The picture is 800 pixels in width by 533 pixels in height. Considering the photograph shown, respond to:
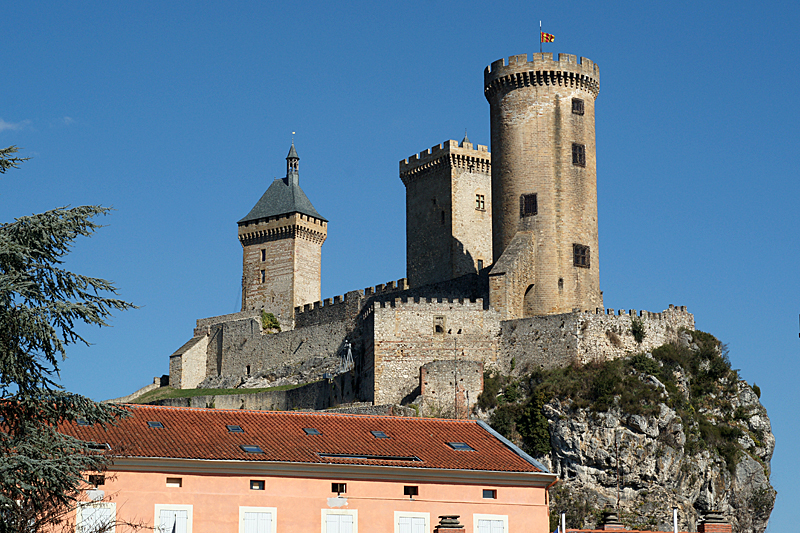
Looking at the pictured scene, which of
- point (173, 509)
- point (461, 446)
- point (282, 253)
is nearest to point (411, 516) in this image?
point (461, 446)

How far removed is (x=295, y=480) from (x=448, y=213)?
37724 mm

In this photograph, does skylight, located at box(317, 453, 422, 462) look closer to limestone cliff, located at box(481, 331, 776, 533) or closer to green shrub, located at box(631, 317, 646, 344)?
limestone cliff, located at box(481, 331, 776, 533)

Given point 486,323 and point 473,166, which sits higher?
Result: point 473,166

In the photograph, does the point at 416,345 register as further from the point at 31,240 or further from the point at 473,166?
the point at 31,240

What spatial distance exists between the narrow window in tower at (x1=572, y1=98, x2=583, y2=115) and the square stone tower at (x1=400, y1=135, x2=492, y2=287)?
1104cm

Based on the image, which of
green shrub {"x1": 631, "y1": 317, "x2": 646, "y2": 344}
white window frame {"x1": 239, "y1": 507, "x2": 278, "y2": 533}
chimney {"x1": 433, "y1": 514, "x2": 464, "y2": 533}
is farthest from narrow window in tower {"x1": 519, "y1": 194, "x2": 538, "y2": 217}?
white window frame {"x1": 239, "y1": 507, "x2": 278, "y2": 533}

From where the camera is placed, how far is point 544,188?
5778 centimetres

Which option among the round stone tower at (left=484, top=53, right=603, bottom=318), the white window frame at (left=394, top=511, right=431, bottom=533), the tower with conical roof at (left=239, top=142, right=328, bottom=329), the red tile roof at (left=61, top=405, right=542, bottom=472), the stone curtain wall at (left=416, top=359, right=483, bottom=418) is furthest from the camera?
the tower with conical roof at (left=239, top=142, right=328, bottom=329)

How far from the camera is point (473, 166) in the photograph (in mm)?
71250

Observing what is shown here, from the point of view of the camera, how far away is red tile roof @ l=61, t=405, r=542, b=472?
108 feet

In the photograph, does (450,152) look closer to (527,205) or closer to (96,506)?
(527,205)

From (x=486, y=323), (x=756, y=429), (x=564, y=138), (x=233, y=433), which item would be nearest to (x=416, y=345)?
(x=486, y=323)

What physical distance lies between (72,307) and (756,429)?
40114mm

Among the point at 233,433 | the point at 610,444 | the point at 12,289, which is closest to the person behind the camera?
the point at 12,289
